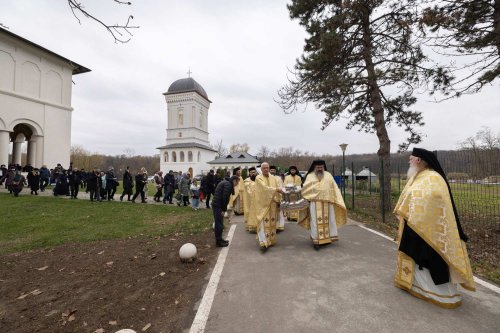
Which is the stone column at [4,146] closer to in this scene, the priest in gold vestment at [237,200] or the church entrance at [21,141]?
the church entrance at [21,141]

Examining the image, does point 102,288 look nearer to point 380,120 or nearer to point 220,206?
point 220,206

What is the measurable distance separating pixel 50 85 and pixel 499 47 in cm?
3344

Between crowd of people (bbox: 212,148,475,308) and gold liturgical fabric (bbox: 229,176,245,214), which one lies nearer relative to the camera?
crowd of people (bbox: 212,148,475,308)

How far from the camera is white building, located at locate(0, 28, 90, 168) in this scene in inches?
908

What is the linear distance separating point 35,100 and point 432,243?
31.8m

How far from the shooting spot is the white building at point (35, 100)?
2306cm

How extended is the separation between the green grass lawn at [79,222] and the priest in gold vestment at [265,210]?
3.08 m

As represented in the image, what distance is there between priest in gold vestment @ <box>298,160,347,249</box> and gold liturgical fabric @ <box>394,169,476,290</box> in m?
2.31

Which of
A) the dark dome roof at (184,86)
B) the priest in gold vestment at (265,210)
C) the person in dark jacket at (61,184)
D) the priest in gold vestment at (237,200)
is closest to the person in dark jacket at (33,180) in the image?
the person in dark jacket at (61,184)

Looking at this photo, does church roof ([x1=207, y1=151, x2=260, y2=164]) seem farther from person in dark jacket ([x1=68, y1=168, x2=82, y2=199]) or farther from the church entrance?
person in dark jacket ([x1=68, y1=168, x2=82, y2=199])

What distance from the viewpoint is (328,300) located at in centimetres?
368

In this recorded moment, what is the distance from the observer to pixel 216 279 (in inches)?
179

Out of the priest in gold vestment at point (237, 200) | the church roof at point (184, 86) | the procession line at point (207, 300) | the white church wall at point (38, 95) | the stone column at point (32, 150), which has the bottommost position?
the procession line at point (207, 300)

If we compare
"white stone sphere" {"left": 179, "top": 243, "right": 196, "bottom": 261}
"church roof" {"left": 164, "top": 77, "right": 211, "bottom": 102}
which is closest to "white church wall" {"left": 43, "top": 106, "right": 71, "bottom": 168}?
"white stone sphere" {"left": 179, "top": 243, "right": 196, "bottom": 261}
